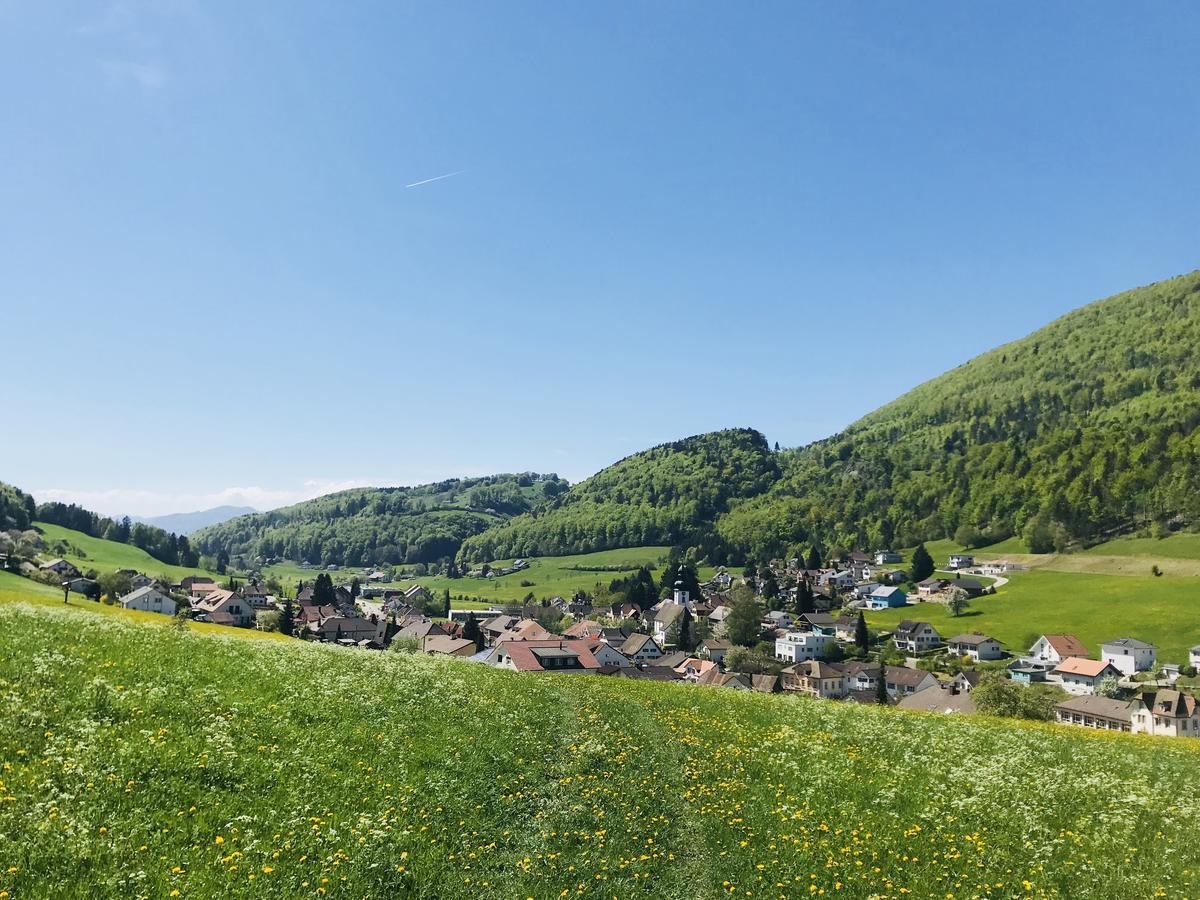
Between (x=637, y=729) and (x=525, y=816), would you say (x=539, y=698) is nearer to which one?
(x=637, y=729)

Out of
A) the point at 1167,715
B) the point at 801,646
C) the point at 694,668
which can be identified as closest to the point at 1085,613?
the point at 801,646

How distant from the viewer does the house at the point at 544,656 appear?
92.7m

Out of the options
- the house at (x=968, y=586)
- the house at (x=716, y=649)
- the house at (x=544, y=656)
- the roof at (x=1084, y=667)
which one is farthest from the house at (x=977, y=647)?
the house at (x=544, y=656)

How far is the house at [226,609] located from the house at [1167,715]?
16174 centimetres

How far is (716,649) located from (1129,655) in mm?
77705

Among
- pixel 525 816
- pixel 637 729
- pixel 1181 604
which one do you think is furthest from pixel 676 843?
pixel 1181 604

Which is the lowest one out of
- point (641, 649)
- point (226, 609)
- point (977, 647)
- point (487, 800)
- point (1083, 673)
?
point (1083, 673)

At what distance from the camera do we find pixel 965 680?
11356 cm

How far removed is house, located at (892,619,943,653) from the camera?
15125cm

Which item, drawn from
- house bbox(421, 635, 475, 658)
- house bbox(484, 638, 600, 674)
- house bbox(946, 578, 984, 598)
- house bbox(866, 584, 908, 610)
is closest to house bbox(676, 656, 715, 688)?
house bbox(484, 638, 600, 674)

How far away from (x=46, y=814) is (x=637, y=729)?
16.8m

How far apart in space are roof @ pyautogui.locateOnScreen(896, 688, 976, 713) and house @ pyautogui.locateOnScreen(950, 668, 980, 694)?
5.81m

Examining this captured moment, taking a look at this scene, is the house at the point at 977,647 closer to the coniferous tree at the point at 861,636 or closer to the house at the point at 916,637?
the house at the point at 916,637

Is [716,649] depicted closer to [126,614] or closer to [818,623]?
[818,623]
